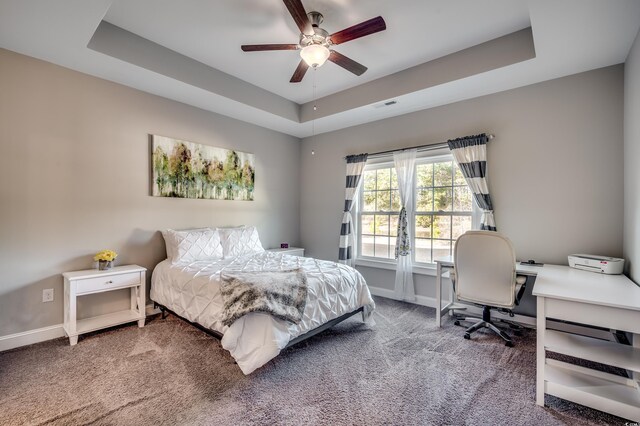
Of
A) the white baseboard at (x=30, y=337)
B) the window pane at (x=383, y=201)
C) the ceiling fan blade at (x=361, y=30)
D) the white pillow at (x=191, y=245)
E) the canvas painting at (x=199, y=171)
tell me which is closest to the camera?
the ceiling fan blade at (x=361, y=30)

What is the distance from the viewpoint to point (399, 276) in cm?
401

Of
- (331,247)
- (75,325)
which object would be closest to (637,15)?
(331,247)

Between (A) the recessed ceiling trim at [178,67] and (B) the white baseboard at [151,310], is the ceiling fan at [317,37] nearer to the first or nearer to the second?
(A) the recessed ceiling trim at [178,67]

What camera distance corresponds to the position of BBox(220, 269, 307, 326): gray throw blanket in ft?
6.95

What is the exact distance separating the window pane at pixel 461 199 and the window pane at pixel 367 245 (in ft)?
4.33

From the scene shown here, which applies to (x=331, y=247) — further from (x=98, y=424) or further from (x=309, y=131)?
(x=98, y=424)

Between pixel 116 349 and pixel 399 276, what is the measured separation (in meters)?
3.22

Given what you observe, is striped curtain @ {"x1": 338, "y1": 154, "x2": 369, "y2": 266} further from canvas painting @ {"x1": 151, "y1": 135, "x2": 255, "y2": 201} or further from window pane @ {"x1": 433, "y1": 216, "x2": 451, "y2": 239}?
canvas painting @ {"x1": 151, "y1": 135, "x2": 255, "y2": 201}

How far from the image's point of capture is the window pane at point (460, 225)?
142 inches

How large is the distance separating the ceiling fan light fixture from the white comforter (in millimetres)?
1830

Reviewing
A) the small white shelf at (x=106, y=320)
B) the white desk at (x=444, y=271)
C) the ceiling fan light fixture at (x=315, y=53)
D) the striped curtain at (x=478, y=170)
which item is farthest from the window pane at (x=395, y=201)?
the small white shelf at (x=106, y=320)

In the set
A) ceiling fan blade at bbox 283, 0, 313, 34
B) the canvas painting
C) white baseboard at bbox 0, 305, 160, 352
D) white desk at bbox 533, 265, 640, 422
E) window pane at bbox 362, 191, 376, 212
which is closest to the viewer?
white desk at bbox 533, 265, 640, 422

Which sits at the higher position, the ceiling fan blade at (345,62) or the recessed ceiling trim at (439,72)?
the recessed ceiling trim at (439,72)

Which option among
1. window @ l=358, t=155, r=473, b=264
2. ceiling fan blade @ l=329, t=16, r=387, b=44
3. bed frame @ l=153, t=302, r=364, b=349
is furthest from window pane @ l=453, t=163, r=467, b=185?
ceiling fan blade @ l=329, t=16, r=387, b=44
